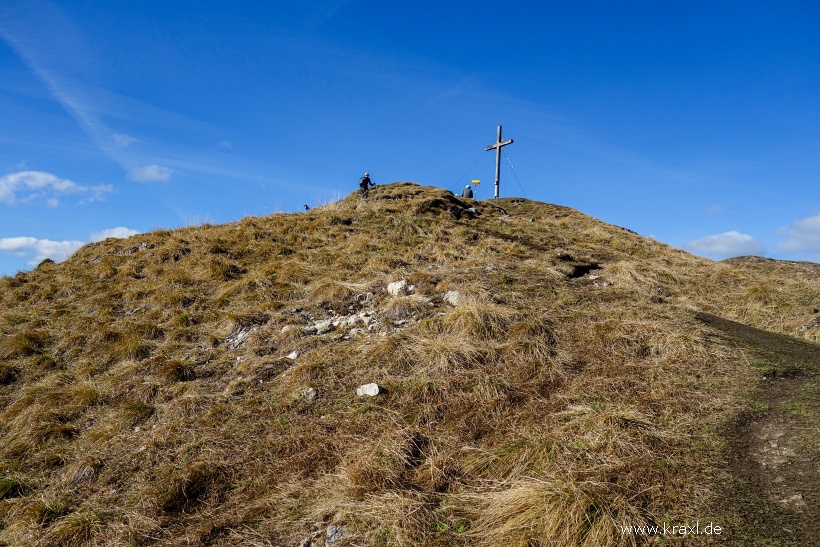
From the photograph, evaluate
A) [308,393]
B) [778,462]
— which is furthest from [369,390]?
[778,462]

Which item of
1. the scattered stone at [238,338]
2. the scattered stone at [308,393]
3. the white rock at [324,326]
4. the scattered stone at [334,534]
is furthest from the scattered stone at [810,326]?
the scattered stone at [238,338]

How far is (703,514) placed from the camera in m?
3.66

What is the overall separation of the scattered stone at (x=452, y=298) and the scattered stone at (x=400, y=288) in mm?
882

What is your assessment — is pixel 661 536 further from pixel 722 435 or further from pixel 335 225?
pixel 335 225

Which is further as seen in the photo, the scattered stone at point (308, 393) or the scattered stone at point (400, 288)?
the scattered stone at point (400, 288)

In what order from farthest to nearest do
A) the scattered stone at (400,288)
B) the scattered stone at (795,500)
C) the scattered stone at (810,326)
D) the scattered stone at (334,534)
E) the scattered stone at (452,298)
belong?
the scattered stone at (400,288), the scattered stone at (452,298), the scattered stone at (810,326), the scattered stone at (334,534), the scattered stone at (795,500)

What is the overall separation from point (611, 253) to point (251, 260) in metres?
11.5

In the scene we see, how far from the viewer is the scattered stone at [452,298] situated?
28.9 ft

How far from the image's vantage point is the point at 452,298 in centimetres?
894

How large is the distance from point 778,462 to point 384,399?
14.6 ft

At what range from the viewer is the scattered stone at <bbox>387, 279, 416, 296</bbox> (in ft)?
31.5

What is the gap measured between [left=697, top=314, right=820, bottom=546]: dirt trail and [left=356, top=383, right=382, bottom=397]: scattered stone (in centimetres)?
413

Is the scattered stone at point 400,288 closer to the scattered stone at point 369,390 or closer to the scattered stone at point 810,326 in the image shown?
the scattered stone at point 369,390

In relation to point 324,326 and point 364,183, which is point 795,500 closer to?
point 324,326
